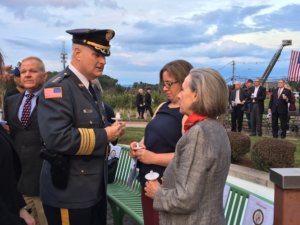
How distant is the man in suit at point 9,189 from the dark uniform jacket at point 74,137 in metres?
0.33

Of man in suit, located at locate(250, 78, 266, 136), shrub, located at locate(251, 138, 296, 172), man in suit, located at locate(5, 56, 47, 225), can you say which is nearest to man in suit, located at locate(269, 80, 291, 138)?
man in suit, located at locate(250, 78, 266, 136)

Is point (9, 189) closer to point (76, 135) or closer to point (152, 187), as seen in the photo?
point (76, 135)

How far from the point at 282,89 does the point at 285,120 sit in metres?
0.98

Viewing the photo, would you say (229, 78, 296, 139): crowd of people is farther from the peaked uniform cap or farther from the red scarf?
the red scarf

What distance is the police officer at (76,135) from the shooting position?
258 centimetres

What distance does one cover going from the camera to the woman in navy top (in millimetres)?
2914

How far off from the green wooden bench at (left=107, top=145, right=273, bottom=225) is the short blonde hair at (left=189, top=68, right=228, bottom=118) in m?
1.20

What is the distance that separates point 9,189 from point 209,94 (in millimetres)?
1135

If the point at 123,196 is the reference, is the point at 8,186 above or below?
above

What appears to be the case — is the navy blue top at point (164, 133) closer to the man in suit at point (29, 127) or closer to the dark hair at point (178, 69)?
the dark hair at point (178, 69)

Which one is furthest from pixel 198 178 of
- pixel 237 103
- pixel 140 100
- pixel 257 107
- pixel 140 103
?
pixel 140 103

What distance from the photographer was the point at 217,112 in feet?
7.50

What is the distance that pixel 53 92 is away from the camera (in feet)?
8.65

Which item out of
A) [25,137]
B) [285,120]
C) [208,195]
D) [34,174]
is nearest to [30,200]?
[34,174]
